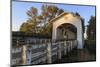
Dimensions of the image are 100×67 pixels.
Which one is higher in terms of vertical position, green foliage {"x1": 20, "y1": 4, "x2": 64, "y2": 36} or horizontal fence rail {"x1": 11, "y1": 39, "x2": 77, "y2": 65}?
green foliage {"x1": 20, "y1": 4, "x2": 64, "y2": 36}

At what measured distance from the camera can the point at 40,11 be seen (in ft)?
8.50

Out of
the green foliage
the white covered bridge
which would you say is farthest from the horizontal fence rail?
the green foliage

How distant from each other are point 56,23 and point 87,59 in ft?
2.31

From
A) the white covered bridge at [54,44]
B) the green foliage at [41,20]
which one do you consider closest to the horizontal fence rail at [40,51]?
the white covered bridge at [54,44]

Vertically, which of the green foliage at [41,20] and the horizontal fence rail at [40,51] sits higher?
the green foliage at [41,20]

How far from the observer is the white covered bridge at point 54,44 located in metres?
2.51

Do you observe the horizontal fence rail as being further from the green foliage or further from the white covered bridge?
the green foliage

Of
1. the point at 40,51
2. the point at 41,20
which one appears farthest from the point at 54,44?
the point at 41,20

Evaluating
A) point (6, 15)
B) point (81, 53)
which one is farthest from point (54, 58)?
point (6, 15)

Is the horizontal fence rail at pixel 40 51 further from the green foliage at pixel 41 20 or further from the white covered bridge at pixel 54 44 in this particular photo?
the green foliage at pixel 41 20

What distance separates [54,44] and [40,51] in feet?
0.72

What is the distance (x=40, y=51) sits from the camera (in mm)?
2590

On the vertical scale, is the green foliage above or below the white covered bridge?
above

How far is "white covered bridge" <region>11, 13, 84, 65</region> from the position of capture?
8.24ft
